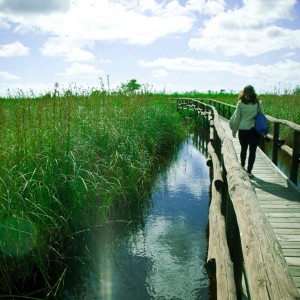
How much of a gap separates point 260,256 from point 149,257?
318 cm

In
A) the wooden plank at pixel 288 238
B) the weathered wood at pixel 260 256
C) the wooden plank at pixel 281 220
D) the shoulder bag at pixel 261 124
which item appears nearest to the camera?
the weathered wood at pixel 260 256

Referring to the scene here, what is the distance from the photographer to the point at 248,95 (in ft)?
17.8

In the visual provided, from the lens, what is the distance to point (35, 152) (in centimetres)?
425

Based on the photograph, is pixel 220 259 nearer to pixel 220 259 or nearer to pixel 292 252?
pixel 220 259

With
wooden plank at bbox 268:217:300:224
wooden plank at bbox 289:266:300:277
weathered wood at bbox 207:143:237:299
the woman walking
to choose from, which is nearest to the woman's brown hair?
the woman walking

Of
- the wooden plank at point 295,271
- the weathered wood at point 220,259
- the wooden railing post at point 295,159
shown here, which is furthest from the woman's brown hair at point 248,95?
the wooden plank at point 295,271

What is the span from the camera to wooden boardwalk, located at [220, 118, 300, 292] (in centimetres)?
310

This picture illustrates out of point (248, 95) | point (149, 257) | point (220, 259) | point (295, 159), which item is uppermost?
point (248, 95)

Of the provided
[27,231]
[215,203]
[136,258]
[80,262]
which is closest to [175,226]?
[136,258]

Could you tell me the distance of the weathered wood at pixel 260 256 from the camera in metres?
1.17

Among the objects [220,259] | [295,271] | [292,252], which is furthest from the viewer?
[292,252]

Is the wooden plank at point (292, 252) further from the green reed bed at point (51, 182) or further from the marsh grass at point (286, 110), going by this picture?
the marsh grass at point (286, 110)

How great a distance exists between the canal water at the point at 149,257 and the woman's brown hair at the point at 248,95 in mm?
2031

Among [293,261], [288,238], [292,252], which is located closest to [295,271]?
[293,261]
